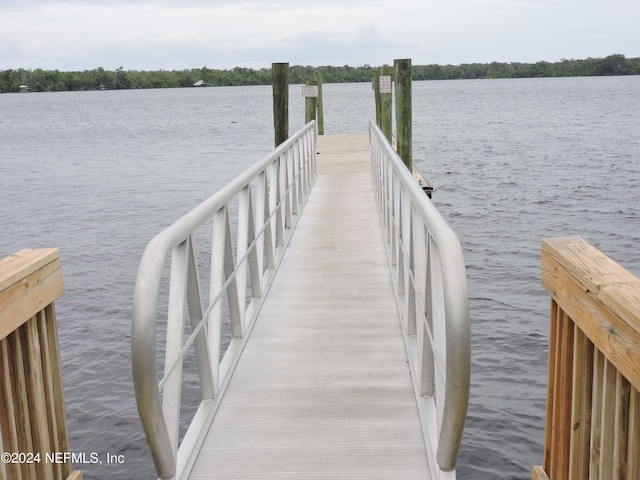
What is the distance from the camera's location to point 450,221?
18.0 meters

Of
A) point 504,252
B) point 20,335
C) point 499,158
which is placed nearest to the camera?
point 20,335

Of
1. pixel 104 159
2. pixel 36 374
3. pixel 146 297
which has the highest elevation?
pixel 146 297

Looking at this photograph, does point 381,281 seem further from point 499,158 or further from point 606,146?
point 606,146

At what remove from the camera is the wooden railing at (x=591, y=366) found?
6.91ft

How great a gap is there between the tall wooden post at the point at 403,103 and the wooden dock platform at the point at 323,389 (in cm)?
649

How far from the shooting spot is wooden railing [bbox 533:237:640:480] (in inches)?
83.0

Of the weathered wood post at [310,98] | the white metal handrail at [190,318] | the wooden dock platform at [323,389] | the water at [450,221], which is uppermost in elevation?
the weathered wood post at [310,98]

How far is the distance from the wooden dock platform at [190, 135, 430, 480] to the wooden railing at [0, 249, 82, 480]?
743mm

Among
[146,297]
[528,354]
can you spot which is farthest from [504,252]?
[146,297]

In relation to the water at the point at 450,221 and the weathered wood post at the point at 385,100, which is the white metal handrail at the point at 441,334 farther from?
the weathered wood post at the point at 385,100

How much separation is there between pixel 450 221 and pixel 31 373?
15.9 metres

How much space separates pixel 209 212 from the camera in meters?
3.83

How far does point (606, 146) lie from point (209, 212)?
33579 mm

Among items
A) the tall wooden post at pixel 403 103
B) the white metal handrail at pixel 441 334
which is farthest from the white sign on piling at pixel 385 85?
the white metal handrail at pixel 441 334
